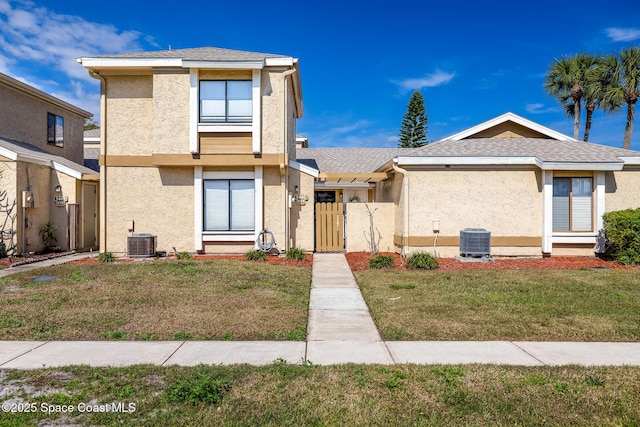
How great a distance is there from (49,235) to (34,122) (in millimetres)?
6339

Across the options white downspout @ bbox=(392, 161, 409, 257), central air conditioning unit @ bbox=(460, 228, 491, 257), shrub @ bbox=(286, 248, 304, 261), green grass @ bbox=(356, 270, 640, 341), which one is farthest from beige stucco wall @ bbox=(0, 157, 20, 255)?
central air conditioning unit @ bbox=(460, 228, 491, 257)

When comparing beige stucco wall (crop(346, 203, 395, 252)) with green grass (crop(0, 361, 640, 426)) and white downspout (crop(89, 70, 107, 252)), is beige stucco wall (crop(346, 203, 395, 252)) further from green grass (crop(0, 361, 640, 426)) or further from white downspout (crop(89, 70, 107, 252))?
green grass (crop(0, 361, 640, 426))

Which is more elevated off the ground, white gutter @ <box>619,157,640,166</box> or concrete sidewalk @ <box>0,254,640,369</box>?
white gutter @ <box>619,157,640,166</box>

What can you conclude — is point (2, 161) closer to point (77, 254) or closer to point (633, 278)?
point (77, 254)

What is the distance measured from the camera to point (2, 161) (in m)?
14.9

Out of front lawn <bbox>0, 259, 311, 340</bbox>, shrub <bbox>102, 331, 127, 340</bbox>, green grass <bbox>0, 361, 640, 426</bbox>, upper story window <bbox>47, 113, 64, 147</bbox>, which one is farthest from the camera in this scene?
upper story window <bbox>47, 113, 64, 147</bbox>

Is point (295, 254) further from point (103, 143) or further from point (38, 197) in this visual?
point (38, 197)

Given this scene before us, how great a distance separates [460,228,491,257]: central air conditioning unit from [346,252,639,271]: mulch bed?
41 centimetres

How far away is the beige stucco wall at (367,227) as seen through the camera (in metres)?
16.4

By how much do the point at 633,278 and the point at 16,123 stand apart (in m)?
22.7

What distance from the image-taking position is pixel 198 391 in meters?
4.23

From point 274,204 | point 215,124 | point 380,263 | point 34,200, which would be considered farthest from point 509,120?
point 34,200

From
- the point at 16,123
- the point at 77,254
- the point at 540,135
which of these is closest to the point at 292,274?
the point at 77,254

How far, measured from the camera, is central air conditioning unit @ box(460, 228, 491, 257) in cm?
1391
